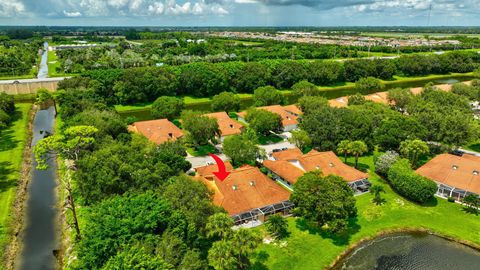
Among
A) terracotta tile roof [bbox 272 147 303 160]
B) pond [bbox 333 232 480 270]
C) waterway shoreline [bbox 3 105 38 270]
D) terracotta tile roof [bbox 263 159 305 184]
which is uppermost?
terracotta tile roof [bbox 272 147 303 160]

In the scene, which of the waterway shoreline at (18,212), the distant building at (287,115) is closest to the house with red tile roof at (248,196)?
the waterway shoreline at (18,212)

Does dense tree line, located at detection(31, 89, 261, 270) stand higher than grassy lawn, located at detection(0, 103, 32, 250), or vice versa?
dense tree line, located at detection(31, 89, 261, 270)

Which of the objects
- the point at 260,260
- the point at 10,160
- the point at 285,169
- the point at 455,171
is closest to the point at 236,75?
the point at 285,169

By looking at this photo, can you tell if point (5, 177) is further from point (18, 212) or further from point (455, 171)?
point (455, 171)

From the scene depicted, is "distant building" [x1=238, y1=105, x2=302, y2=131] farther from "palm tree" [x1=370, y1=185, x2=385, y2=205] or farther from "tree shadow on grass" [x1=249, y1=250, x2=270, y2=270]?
"tree shadow on grass" [x1=249, y1=250, x2=270, y2=270]

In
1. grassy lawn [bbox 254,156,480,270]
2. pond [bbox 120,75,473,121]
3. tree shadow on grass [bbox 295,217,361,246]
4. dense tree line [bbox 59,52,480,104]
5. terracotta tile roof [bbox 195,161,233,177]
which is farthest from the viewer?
dense tree line [bbox 59,52,480,104]

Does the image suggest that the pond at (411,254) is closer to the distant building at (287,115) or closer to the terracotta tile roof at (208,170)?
the terracotta tile roof at (208,170)

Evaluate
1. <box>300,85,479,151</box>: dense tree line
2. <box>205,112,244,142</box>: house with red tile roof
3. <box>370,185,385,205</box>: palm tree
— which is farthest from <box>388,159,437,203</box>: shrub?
<box>205,112,244,142</box>: house with red tile roof
